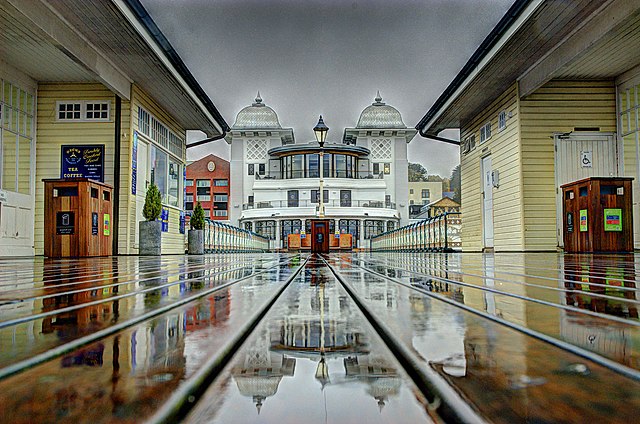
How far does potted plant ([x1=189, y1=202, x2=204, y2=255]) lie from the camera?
53.6 ft

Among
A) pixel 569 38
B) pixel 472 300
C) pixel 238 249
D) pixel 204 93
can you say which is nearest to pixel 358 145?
pixel 238 249

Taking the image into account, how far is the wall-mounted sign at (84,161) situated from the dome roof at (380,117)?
3829 cm

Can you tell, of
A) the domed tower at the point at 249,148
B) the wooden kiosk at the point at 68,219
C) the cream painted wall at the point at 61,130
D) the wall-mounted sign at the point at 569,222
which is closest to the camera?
the wooden kiosk at the point at 68,219

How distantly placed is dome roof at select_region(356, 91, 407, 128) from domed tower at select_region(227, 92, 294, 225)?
25.0 feet

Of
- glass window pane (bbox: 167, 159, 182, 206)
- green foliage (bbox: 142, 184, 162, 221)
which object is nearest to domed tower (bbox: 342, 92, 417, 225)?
glass window pane (bbox: 167, 159, 182, 206)

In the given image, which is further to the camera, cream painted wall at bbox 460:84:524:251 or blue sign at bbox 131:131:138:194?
cream painted wall at bbox 460:84:524:251

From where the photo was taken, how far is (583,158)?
1345cm

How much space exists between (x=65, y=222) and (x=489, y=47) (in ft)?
33.3

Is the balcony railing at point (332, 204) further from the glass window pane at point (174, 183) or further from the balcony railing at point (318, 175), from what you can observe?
the glass window pane at point (174, 183)

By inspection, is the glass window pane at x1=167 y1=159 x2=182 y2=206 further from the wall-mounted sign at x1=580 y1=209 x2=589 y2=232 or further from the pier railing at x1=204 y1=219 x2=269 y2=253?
the wall-mounted sign at x1=580 y1=209 x2=589 y2=232

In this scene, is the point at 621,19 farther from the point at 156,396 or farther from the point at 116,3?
the point at 156,396

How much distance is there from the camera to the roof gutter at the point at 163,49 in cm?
988

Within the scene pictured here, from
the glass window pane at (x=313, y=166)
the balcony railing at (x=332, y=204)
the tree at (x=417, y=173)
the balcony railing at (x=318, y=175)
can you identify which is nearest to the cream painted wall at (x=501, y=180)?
the balcony railing at (x=332, y=204)

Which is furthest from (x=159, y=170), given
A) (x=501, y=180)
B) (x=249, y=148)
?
(x=249, y=148)
